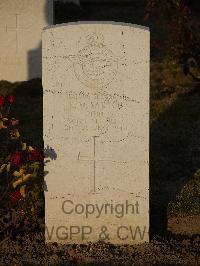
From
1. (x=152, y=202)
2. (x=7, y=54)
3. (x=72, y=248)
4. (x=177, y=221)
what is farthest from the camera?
(x=7, y=54)

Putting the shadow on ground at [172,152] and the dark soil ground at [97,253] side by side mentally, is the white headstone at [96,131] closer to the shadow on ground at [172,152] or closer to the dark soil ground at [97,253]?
the dark soil ground at [97,253]

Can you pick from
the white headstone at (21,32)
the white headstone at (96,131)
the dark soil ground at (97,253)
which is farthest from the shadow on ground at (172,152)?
the white headstone at (21,32)

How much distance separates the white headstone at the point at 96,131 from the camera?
4645 millimetres

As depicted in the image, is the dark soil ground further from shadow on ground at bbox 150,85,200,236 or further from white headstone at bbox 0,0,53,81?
white headstone at bbox 0,0,53,81

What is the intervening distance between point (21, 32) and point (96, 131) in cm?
621

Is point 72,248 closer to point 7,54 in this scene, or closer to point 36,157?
point 36,157

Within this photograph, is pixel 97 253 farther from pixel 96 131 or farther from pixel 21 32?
pixel 21 32

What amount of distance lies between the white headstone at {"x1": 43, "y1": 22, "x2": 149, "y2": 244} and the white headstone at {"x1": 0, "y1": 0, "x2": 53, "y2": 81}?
241 inches

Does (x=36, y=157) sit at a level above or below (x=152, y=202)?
above

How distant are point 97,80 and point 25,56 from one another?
6.29 meters

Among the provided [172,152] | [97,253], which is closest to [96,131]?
[97,253]

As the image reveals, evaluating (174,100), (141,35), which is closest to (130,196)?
(141,35)

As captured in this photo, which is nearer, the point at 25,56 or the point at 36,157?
the point at 36,157

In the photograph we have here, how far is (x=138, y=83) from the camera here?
4.69 m
